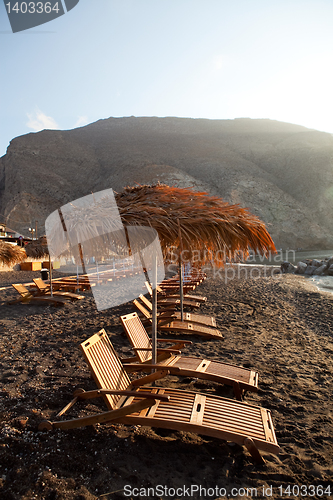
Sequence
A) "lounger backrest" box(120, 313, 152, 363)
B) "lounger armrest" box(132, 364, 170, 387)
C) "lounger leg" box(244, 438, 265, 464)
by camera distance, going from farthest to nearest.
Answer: "lounger backrest" box(120, 313, 152, 363) → "lounger armrest" box(132, 364, 170, 387) → "lounger leg" box(244, 438, 265, 464)

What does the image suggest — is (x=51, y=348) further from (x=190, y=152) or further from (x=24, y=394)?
(x=190, y=152)

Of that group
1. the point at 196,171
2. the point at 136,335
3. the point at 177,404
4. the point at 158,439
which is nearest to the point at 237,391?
the point at 177,404

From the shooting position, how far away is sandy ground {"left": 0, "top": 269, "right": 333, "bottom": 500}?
1971 mm

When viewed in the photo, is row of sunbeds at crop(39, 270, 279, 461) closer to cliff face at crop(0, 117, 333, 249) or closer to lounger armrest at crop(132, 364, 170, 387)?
lounger armrest at crop(132, 364, 170, 387)

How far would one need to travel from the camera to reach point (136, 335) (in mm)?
4004

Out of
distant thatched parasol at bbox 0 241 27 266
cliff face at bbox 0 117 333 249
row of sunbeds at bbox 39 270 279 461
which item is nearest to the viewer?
row of sunbeds at bbox 39 270 279 461

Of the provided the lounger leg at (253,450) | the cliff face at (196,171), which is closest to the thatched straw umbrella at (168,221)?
the lounger leg at (253,450)

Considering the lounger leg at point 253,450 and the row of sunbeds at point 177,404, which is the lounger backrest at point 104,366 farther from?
the lounger leg at point 253,450

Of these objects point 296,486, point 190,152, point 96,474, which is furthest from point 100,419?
point 190,152

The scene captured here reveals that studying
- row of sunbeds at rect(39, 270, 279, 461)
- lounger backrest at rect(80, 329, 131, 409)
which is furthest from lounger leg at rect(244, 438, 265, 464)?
lounger backrest at rect(80, 329, 131, 409)

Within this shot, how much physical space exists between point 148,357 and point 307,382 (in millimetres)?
1988

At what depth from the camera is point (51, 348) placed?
454cm

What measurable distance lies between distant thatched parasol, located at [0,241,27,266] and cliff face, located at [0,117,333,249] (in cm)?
2869

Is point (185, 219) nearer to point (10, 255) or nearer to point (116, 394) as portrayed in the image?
point (116, 394)
